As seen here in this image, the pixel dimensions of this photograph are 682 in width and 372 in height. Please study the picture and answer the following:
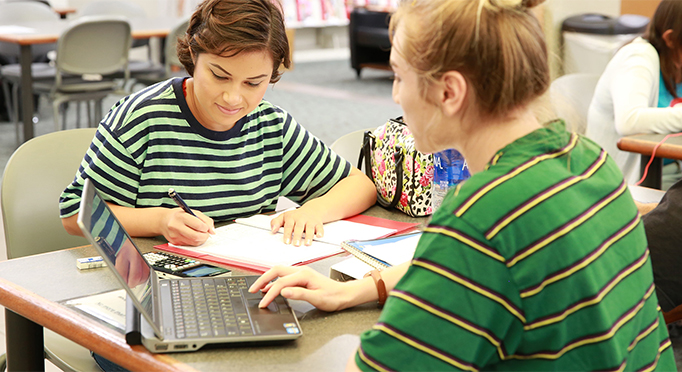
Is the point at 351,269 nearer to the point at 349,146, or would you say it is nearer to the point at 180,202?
the point at 180,202

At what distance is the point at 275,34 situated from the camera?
57.3 inches

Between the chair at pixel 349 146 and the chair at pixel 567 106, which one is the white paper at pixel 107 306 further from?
the chair at pixel 349 146

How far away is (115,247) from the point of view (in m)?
0.97

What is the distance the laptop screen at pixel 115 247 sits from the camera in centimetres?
89

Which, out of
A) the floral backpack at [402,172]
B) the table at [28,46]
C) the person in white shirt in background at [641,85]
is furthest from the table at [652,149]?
the table at [28,46]

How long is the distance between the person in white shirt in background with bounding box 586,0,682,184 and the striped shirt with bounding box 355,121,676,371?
1.95m

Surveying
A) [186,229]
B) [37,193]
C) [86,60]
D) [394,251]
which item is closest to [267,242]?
[186,229]

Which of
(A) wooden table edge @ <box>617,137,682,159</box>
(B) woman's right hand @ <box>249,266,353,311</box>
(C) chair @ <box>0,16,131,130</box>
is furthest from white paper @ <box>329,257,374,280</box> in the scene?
(C) chair @ <box>0,16,131,130</box>

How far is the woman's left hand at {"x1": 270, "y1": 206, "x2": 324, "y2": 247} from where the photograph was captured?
4.58ft

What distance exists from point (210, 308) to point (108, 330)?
0.49 ft

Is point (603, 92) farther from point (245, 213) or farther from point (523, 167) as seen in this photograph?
point (523, 167)

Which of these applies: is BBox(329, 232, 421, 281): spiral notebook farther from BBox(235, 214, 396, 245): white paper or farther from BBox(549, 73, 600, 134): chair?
BBox(549, 73, 600, 134): chair

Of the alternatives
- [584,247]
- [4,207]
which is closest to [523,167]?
[584,247]

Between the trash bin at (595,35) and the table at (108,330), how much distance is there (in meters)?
4.75
